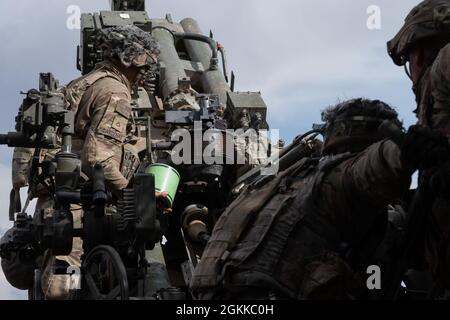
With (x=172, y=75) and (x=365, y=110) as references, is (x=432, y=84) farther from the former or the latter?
(x=172, y=75)

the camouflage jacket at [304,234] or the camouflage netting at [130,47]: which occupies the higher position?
the camouflage netting at [130,47]

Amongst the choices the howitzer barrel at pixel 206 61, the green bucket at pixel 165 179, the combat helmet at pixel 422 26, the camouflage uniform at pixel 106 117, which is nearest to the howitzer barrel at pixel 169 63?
the howitzer barrel at pixel 206 61

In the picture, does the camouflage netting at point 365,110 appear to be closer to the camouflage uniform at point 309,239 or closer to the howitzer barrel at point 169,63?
the camouflage uniform at point 309,239

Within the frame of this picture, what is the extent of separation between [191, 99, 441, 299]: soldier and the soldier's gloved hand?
1.35ft

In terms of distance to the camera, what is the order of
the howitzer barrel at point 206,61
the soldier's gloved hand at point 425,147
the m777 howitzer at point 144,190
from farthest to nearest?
the howitzer barrel at point 206,61 < the m777 howitzer at point 144,190 < the soldier's gloved hand at point 425,147

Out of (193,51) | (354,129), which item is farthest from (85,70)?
(354,129)

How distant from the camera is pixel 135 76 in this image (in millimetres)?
11141

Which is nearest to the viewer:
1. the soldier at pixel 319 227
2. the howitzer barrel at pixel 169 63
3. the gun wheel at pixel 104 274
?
the soldier at pixel 319 227

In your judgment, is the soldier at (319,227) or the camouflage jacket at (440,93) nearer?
the camouflage jacket at (440,93)

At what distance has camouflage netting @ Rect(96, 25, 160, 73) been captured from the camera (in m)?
11.0

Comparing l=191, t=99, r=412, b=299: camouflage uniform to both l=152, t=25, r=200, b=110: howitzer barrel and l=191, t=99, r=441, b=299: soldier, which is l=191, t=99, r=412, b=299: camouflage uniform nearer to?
l=191, t=99, r=441, b=299: soldier

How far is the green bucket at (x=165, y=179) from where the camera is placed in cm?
953

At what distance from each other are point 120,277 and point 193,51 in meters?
8.19

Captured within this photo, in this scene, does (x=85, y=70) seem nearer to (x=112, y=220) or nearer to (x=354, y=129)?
(x=112, y=220)
